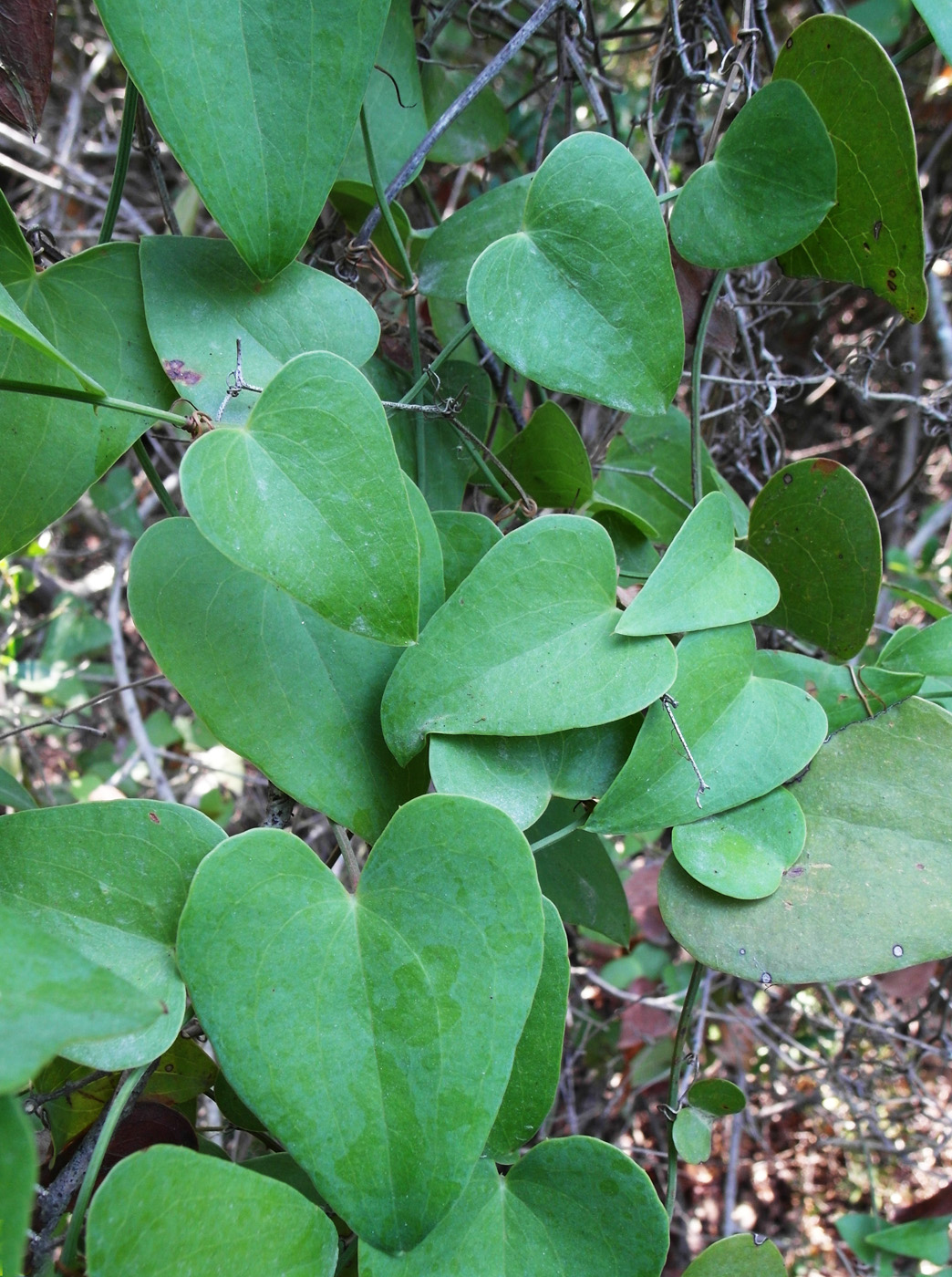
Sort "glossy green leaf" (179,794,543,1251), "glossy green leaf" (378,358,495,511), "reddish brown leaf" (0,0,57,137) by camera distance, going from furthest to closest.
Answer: "glossy green leaf" (378,358,495,511), "reddish brown leaf" (0,0,57,137), "glossy green leaf" (179,794,543,1251)

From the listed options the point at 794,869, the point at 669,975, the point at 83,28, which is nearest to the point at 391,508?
the point at 794,869

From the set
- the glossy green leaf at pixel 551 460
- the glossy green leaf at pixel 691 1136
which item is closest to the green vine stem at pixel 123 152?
the glossy green leaf at pixel 551 460

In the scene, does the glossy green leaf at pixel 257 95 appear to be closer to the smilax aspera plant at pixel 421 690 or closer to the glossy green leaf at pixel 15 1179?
the smilax aspera plant at pixel 421 690

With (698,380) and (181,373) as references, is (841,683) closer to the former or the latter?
(698,380)

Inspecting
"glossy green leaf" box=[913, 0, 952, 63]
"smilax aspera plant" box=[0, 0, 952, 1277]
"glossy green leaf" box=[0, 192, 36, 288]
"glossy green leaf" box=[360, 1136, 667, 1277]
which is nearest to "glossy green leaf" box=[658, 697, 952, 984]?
"smilax aspera plant" box=[0, 0, 952, 1277]

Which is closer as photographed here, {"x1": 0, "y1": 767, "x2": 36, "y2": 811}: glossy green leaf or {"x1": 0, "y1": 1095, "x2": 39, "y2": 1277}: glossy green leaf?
{"x1": 0, "y1": 1095, "x2": 39, "y2": 1277}: glossy green leaf

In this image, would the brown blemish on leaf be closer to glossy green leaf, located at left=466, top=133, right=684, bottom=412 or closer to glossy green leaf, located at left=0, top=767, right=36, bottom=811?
glossy green leaf, located at left=466, top=133, right=684, bottom=412

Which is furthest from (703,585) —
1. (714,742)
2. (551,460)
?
(551,460)
